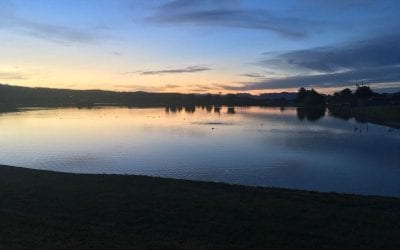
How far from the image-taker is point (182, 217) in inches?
469

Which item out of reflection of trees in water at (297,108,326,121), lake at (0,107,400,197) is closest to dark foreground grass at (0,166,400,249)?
lake at (0,107,400,197)

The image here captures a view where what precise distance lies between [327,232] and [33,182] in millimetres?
11502

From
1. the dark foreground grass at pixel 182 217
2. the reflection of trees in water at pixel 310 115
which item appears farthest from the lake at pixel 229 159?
the reflection of trees in water at pixel 310 115

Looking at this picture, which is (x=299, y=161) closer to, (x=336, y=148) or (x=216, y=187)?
(x=336, y=148)

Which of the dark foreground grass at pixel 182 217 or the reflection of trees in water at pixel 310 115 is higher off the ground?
the dark foreground grass at pixel 182 217

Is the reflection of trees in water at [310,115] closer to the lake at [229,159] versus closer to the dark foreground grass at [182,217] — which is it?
the lake at [229,159]

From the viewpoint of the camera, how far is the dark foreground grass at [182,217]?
387 inches

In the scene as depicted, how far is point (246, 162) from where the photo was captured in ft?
88.3

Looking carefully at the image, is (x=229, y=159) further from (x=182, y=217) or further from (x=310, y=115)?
(x=310, y=115)

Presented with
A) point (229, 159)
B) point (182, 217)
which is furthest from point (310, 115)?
point (182, 217)

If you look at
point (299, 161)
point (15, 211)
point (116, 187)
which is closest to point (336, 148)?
point (299, 161)

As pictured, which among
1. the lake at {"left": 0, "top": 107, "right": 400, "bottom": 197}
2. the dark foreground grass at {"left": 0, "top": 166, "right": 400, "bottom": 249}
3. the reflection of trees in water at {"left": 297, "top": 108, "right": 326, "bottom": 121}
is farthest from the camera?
the reflection of trees in water at {"left": 297, "top": 108, "right": 326, "bottom": 121}

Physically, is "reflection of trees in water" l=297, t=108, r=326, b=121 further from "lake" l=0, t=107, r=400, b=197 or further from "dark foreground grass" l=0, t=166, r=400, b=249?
"dark foreground grass" l=0, t=166, r=400, b=249

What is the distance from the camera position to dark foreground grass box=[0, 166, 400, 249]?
982 cm
